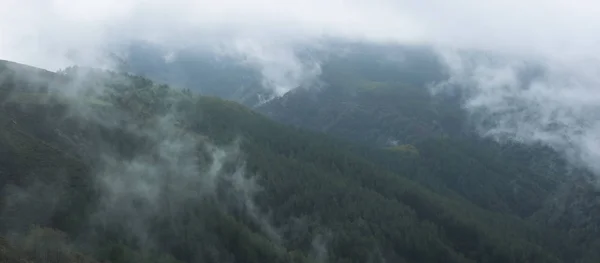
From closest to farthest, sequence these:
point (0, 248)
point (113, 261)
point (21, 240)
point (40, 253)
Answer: point (0, 248) → point (40, 253) → point (21, 240) → point (113, 261)

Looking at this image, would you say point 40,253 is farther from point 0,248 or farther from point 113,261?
point 113,261

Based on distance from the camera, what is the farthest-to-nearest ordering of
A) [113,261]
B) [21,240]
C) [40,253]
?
[113,261] → [21,240] → [40,253]

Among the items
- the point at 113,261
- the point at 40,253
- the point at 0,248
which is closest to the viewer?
the point at 0,248

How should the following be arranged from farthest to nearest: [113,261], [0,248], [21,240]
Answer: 1. [113,261]
2. [21,240]
3. [0,248]

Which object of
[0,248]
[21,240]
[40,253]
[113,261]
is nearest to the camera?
[0,248]

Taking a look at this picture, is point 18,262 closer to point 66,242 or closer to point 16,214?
point 66,242

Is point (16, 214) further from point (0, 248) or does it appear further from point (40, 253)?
point (0, 248)

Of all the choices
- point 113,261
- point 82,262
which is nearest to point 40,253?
point 82,262

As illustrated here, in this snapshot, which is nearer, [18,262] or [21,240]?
[18,262]

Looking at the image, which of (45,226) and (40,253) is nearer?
(40,253)
